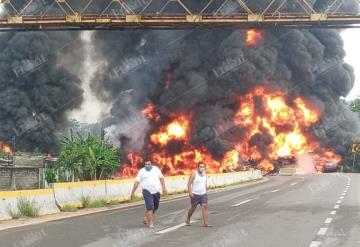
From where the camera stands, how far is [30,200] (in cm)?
1529

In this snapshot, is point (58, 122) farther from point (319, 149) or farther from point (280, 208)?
point (280, 208)

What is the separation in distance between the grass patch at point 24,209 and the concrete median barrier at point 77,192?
1.32 metres

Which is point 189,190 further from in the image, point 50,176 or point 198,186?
point 50,176

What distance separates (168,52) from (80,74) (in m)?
9.70

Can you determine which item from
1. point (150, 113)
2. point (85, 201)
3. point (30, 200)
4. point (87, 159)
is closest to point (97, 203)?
point (85, 201)

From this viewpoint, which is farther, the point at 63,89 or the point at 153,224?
the point at 63,89

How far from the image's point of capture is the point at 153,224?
12.8 meters

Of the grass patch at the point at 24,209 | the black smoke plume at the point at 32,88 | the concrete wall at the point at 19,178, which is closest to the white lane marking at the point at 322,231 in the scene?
the grass patch at the point at 24,209

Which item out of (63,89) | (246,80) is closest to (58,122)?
(63,89)

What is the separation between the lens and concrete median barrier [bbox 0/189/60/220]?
14328mm

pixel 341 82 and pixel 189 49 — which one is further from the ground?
pixel 189 49

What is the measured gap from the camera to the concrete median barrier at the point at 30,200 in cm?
1433

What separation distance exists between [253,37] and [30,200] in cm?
3913

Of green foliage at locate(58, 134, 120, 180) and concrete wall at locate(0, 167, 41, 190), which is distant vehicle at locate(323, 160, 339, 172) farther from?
A: concrete wall at locate(0, 167, 41, 190)
